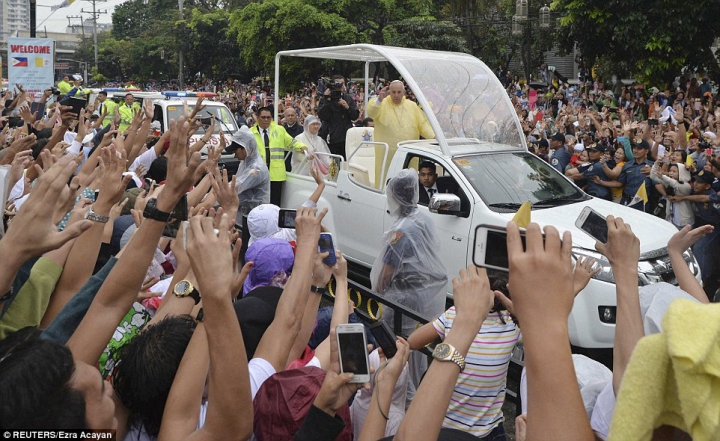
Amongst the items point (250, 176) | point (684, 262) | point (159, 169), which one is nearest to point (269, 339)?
point (684, 262)

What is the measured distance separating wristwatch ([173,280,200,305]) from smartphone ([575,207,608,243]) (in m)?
1.46

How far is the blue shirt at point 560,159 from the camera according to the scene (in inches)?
389

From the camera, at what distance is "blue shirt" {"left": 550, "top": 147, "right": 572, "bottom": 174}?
9.87 m

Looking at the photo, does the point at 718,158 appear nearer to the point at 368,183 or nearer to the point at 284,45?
the point at 368,183

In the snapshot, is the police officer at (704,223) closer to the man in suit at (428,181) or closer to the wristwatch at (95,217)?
the man in suit at (428,181)

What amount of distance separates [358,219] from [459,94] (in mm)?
1822

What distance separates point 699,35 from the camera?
1697 cm

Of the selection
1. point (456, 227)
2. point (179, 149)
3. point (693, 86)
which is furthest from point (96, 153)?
point (693, 86)

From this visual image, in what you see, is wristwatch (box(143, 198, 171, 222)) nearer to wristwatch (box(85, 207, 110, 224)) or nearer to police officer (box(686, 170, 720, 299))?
wristwatch (box(85, 207, 110, 224))

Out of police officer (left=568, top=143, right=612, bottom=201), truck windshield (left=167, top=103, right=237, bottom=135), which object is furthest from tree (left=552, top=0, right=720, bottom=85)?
truck windshield (left=167, top=103, right=237, bottom=135)

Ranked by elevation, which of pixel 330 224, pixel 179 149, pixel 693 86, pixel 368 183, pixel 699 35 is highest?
pixel 699 35

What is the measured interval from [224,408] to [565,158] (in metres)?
8.81

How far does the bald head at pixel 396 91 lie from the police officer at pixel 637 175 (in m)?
2.89

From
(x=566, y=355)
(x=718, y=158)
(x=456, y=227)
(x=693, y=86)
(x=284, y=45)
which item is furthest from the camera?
(x=284, y=45)
